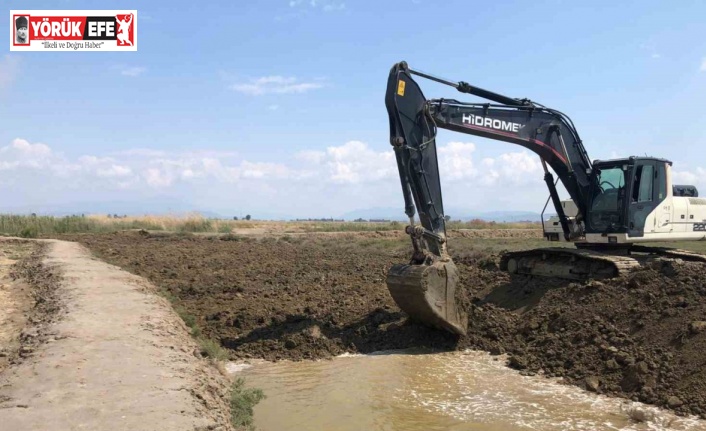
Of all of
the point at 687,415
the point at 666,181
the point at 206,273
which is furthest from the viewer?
the point at 206,273

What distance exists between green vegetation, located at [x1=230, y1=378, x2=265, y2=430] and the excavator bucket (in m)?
3.20

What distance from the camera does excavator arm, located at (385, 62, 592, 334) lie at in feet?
32.6

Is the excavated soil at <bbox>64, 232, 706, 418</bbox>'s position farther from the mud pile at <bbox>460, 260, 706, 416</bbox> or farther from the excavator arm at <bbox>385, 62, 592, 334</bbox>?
the excavator arm at <bbox>385, 62, 592, 334</bbox>

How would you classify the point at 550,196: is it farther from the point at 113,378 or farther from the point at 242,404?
the point at 113,378

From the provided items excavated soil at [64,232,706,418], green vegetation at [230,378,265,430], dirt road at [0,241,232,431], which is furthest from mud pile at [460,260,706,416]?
dirt road at [0,241,232,431]

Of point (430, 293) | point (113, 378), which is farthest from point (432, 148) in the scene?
point (113, 378)

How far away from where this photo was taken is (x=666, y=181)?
488 inches

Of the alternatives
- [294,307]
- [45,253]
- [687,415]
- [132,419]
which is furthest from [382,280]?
[45,253]

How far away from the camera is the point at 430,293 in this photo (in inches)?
383

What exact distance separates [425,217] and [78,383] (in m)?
6.28

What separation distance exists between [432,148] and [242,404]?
595cm

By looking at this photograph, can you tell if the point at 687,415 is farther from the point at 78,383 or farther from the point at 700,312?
the point at 78,383

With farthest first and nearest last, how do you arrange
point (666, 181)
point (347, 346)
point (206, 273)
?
1. point (206, 273)
2. point (666, 181)
3. point (347, 346)

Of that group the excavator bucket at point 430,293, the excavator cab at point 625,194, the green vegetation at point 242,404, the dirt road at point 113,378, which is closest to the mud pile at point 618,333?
the excavator bucket at point 430,293
